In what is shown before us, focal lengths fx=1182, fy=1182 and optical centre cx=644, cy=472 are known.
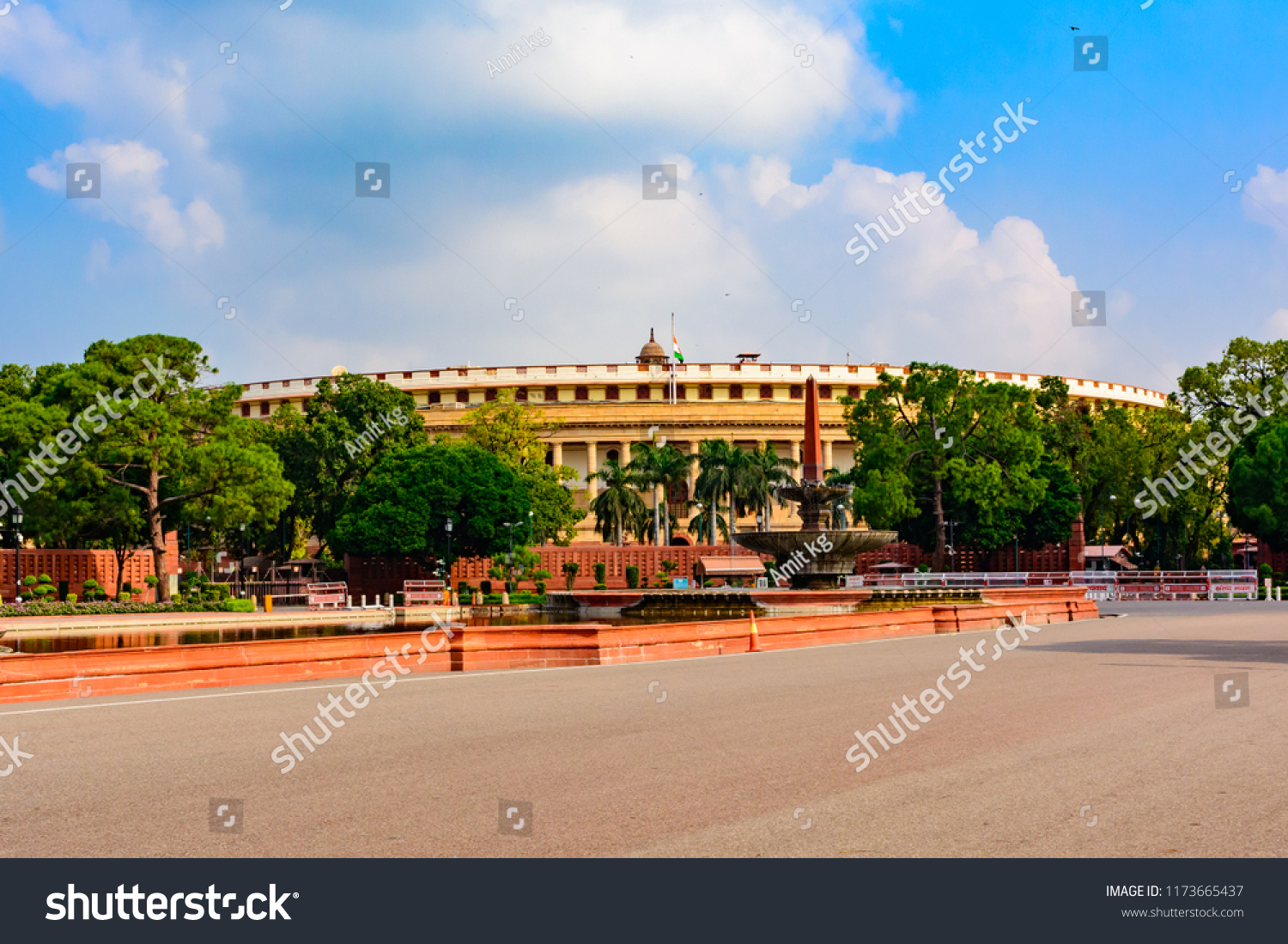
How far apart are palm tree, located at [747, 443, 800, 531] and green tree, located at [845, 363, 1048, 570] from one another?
12281 millimetres

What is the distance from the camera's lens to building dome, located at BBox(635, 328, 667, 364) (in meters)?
113

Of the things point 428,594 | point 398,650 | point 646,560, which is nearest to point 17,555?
point 428,594

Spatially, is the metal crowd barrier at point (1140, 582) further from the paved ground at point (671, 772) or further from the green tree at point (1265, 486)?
the paved ground at point (671, 772)

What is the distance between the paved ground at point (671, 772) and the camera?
6.29 metres

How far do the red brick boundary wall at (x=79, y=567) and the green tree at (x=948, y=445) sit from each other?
115 feet

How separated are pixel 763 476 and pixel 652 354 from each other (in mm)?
36838

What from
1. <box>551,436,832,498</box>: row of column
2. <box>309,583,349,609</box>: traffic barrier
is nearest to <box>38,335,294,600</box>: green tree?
<box>309,583,349,609</box>: traffic barrier

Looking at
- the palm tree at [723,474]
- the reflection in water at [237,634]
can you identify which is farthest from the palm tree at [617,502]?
the reflection in water at [237,634]

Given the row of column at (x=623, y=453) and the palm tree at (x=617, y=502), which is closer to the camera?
the palm tree at (x=617, y=502)

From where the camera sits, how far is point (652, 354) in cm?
11388

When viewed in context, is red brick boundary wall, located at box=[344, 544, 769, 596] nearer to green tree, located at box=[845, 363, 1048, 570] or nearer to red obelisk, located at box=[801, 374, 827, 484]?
green tree, located at box=[845, 363, 1048, 570]

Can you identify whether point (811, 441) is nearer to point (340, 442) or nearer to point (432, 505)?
point (432, 505)

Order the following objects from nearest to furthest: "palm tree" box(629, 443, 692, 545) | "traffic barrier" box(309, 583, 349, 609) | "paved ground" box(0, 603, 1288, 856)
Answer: "paved ground" box(0, 603, 1288, 856) → "traffic barrier" box(309, 583, 349, 609) → "palm tree" box(629, 443, 692, 545)
